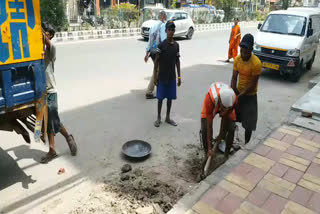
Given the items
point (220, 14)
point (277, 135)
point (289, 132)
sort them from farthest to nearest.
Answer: point (220, 14)
point (289, 132)
point (277, 135)

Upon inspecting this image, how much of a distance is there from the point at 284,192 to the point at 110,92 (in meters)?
4.54

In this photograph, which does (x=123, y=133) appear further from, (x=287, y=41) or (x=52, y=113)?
(x=287, y=41)

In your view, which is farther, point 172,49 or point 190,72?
point 190,72

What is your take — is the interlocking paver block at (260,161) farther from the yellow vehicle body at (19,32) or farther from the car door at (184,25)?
the car door at (184,25)

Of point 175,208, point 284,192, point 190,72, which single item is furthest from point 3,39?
point 190,72

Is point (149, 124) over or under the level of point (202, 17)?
under

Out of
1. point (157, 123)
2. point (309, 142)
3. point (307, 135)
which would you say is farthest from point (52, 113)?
point (307, 135)

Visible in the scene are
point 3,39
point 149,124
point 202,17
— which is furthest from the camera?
point 202,17

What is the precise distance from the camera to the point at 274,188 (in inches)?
122

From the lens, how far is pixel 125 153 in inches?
154

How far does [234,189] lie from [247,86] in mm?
1508

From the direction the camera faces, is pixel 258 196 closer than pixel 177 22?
Yes

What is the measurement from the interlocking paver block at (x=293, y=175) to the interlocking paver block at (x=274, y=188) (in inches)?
9.0

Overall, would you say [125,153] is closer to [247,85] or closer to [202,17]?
[247,85]
